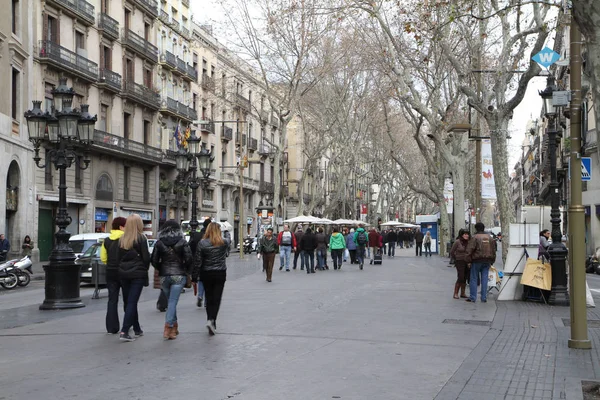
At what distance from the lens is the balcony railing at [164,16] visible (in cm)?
4725

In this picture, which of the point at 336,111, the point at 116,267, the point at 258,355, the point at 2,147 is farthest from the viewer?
the point at 336,111

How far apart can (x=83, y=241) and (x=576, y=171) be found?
17721 mm

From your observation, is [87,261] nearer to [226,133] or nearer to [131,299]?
[131,299]

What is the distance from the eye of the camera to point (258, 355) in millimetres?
8359

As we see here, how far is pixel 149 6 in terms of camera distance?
1764 inches

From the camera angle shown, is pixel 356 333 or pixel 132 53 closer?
pixel 356 333

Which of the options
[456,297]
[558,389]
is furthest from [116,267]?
[456,297]

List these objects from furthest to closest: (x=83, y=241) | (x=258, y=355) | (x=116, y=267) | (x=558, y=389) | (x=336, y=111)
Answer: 1. (x=336, y=111)
2. (x=83, y=241)
3. (x=116, y=267)
4. (x=258, y=355)
5. (x=558, y=389)

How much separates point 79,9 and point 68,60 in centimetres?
294

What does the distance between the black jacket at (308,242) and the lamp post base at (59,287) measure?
1292 cm

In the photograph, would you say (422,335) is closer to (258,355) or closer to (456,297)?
(258,355)

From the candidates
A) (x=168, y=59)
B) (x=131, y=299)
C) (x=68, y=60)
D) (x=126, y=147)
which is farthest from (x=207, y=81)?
(x=131, y=299)

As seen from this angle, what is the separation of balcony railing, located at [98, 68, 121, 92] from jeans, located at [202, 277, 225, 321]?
101 feet

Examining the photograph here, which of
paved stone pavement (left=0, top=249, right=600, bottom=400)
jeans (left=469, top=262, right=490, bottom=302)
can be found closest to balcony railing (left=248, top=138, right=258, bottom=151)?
jeans (left=469, top=262, right=490, bottom=302)
